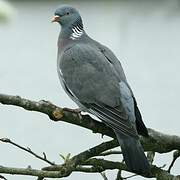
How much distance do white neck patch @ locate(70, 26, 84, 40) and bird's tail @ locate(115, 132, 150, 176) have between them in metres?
0.96

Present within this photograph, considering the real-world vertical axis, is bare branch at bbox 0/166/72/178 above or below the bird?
below

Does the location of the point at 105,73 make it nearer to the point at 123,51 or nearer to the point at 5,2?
the point at 5,2

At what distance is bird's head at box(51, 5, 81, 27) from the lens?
338 cm

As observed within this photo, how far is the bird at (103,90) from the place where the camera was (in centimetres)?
249

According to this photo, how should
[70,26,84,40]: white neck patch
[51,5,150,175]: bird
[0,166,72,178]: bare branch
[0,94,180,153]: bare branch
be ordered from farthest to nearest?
[70,26,84,40]: white neck patch → [51,5,150,175]: bird → [0,166,72,178]: bare branch → [0,94,180,153]: bare branch

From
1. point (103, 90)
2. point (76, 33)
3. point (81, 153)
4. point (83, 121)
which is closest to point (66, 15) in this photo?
point (76, 33)

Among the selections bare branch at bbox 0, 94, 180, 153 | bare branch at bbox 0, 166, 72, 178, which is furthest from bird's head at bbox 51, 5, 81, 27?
bare branch at bbox 0, 166, 72, 178

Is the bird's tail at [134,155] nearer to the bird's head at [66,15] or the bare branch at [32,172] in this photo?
the bare branch at [32,172]

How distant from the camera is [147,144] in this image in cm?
252

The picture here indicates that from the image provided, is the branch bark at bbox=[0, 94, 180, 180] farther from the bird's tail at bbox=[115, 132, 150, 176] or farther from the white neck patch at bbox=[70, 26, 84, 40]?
the white neck patch at bbox=[70, 26, 84, 40]

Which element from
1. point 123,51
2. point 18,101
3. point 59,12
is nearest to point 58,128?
point 123,51

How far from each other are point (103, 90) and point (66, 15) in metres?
0.74

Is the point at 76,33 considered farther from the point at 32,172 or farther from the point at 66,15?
the point at 32,172

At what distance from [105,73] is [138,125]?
1.32 feet
